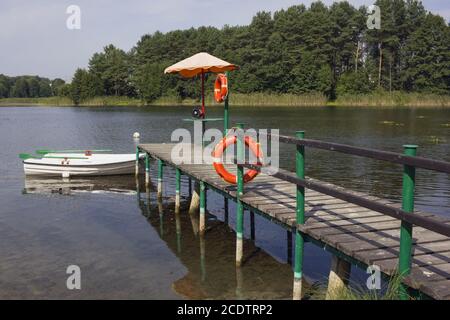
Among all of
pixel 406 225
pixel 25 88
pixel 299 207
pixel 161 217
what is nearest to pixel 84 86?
pixel 161 217

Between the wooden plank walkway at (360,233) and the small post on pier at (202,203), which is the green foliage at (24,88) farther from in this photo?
the wooden plank walkway at (360,233)

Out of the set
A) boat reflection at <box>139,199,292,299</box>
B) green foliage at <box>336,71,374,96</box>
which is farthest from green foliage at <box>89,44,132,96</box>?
boat reflection at <box>139,199,292,299</box>

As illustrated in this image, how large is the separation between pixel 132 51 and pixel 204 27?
53.9ft

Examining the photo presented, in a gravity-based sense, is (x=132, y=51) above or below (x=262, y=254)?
above

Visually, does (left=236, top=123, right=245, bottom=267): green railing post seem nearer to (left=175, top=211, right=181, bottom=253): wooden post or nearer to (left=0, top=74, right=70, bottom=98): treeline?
(left=175, top=211, right=181, bottom=253): wooden post

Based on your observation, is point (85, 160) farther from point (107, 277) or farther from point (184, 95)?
point (184, 95)

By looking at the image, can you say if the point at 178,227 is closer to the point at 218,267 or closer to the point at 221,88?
the point at 218,267

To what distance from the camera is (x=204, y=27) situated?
290ft

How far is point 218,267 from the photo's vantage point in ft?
27.4

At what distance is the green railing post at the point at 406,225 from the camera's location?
4.20 m

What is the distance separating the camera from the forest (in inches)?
2790

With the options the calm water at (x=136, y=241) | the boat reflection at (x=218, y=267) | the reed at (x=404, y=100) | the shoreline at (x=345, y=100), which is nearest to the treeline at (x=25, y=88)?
the shoreline at (x=345, y=100)
